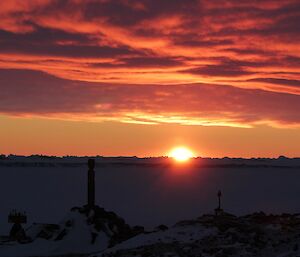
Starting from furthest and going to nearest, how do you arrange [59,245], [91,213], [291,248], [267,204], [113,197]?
[113,197] → [267,204] → [91,213] → [59,245] → [291,248]

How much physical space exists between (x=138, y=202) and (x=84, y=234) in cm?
3199

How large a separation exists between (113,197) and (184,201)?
7.16 meters

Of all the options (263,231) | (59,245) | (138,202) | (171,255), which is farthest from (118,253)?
(138,202)

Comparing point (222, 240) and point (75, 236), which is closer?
point (222, 240)

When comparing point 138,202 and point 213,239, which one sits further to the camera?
point 138,202

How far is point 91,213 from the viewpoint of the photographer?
93.6ft

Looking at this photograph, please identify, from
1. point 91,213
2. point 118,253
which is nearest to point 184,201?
point 91,213

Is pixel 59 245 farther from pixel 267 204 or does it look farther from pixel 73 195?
pixel 73 195

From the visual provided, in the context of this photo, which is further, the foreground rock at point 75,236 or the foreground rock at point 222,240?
the foreground rock at point 75,236

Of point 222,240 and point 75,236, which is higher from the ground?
point 222,240

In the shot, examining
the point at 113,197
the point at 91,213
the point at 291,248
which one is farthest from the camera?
the point at 113,197

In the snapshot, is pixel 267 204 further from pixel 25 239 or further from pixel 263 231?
pixel 263 231

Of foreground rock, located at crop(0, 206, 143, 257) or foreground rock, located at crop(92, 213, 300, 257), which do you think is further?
foreground rock, located at crop(0, 206, 143, 257)

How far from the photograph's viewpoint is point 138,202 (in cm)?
5938
